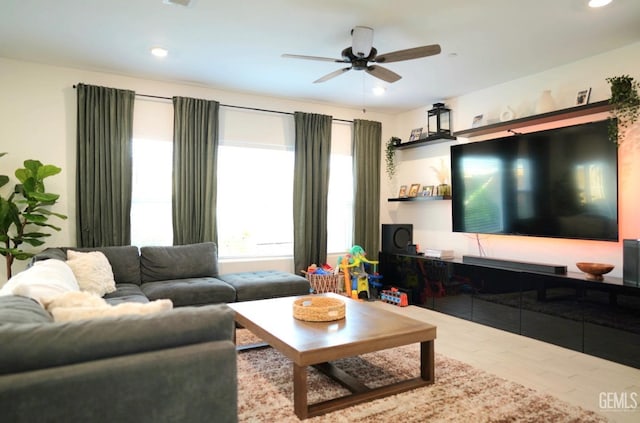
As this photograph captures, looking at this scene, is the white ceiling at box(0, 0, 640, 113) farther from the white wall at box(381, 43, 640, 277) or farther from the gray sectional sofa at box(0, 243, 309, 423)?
the gray sectional sofa at box(0, 243, 309, 423)

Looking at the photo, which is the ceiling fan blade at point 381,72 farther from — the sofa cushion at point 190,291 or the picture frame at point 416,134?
the sofa cushion at point 190,291

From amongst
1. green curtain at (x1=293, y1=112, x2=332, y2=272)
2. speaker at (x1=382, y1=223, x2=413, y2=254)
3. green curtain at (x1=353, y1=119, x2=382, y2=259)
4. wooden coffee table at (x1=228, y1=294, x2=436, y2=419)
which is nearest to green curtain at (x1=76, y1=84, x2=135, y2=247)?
green curtain at (x1=293, y1=112, x2=332, y2=272)

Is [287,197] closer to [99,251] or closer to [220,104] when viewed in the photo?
[220,104]

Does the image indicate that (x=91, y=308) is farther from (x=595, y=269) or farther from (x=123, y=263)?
(x=595, y=269)

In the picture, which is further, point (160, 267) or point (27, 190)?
point (160, 267)

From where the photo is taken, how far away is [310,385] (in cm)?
264

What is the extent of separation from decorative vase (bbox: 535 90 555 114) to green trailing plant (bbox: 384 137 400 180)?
2.04 metres

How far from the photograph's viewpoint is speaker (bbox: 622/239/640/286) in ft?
10.2

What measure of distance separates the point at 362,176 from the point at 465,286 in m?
2.14

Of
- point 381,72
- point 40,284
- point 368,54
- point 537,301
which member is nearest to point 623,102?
point 537,301

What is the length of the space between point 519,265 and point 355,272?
1.98m

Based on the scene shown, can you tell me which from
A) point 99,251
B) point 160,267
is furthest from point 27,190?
point 160,267

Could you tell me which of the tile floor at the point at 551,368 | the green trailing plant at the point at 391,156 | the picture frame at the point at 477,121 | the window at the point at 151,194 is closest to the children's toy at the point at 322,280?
the tile floor at the point at 551,368

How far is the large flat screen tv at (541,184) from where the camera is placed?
3.50m
